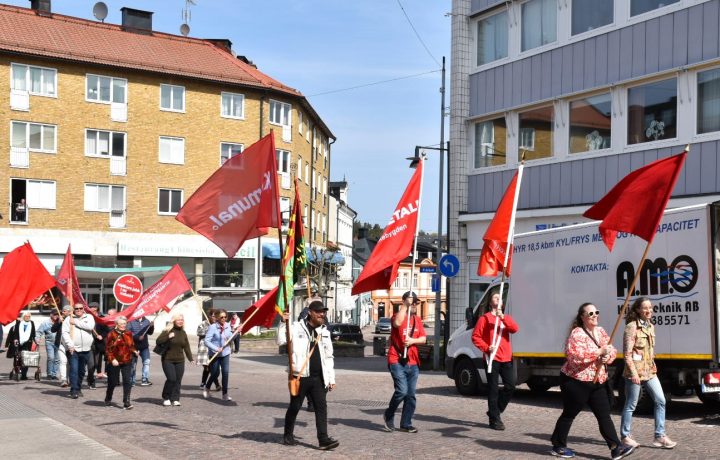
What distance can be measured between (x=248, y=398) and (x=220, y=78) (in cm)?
3581

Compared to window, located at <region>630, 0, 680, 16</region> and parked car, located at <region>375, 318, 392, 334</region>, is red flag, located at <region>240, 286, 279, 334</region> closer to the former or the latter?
window, located at <region>630, 0, 680, 16</region>

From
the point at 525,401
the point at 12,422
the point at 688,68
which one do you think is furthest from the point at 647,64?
the point at 12,422

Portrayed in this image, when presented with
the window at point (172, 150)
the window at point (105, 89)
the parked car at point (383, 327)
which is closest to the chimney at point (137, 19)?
the window at point (105, 89)

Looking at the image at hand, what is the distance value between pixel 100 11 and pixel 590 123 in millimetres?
39076

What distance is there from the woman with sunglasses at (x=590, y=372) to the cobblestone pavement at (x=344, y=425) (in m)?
0.55

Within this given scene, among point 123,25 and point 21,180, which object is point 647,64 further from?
point 123,25

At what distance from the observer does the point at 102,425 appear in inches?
514

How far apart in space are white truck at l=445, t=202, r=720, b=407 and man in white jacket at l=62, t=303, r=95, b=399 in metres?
6.90

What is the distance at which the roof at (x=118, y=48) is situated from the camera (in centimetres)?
4659

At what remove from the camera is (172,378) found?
15.5 meters

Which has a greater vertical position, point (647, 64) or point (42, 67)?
point (42, 67)

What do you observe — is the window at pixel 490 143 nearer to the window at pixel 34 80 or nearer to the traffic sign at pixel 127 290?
the traffic sign at pixel 127 290

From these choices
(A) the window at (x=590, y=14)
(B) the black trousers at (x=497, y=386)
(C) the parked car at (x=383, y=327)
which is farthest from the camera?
(C) the parked car at (x=383, y=327)

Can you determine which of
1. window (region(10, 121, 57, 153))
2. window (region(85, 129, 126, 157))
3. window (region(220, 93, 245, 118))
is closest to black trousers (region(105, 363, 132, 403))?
window (region(10, 121, 57, 153))
